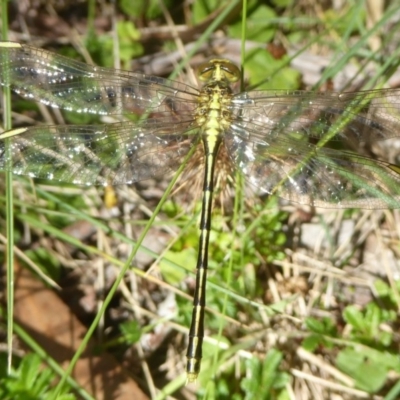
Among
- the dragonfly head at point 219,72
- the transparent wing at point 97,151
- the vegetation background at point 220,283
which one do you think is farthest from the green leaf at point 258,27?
the transparent wing at point 97,151

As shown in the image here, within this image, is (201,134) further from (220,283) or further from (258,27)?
(258,27)

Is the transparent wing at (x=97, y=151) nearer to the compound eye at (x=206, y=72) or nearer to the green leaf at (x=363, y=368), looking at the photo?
the compound eye at (x=206, y=72)

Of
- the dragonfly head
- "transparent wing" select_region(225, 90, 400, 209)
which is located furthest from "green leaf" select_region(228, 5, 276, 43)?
"transparent wing" select_region(225, 90, 400, 209)

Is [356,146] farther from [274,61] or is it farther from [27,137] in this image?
[27,137]

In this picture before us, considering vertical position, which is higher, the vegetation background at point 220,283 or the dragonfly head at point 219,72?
the dragonfly head at point 219,72

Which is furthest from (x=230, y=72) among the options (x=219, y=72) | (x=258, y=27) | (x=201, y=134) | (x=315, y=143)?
Result: (x=258, y=27)

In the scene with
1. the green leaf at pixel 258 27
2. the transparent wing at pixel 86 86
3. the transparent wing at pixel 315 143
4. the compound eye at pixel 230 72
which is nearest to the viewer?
the transparent wing at pixel 315 143

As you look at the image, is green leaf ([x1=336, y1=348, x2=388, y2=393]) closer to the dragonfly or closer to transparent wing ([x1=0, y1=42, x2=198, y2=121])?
the dragonfly
